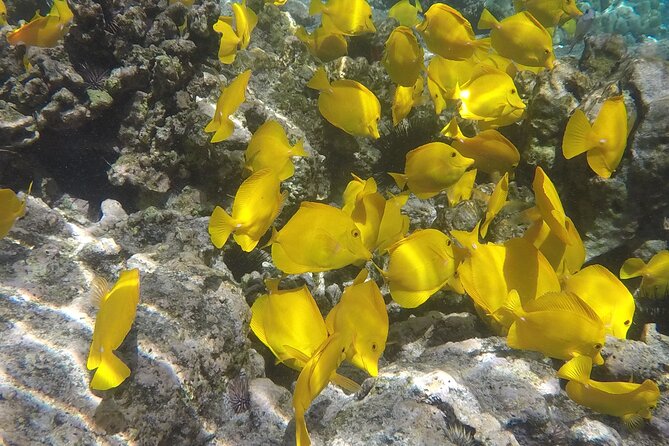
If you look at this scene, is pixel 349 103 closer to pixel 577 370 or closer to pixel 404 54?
pixel 404 54

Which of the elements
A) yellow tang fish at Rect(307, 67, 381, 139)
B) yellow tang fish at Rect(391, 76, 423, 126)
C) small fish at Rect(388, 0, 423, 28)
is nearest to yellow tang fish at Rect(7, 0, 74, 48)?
yellow tang fish at Rect(307, 67, 381, 139)

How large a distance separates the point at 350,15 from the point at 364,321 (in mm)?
2971

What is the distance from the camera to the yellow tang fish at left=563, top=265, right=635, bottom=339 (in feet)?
8.30

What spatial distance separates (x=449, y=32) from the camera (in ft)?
10.6

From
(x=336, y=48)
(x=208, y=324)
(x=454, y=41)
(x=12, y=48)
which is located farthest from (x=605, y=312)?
(x=12, y=48)

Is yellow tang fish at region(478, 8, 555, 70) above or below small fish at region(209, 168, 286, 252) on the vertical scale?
above

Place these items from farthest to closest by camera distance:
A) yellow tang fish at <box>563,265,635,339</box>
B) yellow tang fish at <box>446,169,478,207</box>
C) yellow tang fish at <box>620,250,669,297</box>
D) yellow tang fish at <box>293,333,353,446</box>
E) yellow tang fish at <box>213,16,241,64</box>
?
yellow tang fish at <box>213,16,241,64</box> < yellow tang fish at <box>446,169,478,207</box> < yellow tang fish at <box>620,250,669,297</box> < yellow tang fish at <box>563,265,635,339</box> < yellow tang fish at <box>293,333,353,446</box>

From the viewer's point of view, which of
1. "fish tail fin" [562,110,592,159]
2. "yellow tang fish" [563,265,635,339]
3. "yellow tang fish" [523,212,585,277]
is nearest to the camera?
"yellow tang fish" [563,265,635,339]

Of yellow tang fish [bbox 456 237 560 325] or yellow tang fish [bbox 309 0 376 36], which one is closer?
yellow tang fish [bbox 456 237 560 325]

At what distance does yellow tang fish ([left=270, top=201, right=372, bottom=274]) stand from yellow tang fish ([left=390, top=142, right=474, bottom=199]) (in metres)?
0.76

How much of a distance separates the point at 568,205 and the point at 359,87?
2149mm

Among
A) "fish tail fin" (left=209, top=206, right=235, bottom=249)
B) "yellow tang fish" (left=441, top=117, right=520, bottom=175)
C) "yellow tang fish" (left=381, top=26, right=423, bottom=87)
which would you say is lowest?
"fish tail fin" (left=209, top=206, right=235, bottom=249)

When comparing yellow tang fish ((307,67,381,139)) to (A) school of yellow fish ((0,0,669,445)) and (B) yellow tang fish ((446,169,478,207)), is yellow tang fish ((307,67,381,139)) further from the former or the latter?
(B) yellow tang fish ((446,169,478,207))

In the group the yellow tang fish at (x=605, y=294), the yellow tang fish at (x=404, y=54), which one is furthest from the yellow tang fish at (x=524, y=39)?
the yellow tang fish at (x=605, y=294)
